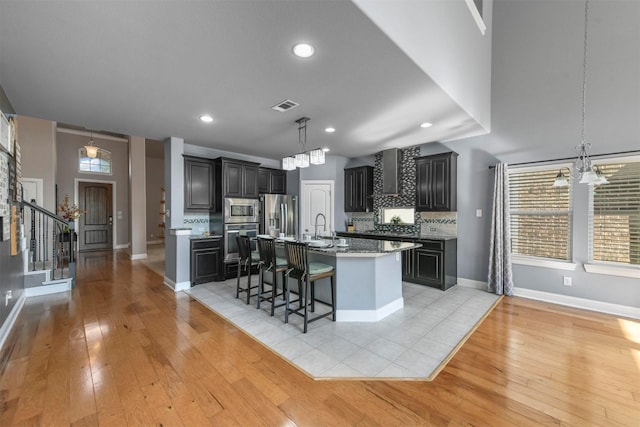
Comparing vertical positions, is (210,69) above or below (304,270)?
above

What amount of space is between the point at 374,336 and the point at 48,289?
201 inches

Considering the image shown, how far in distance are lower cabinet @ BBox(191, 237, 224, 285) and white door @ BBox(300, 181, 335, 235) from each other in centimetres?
204

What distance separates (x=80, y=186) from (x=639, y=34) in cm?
1266

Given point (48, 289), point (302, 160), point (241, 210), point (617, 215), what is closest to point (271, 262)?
point (302, 160)

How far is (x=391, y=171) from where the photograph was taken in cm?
533

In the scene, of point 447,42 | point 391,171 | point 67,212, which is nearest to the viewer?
point 447,42

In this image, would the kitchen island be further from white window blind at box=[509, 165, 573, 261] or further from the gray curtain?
white window blind at box=[509, 165, 573, 261]

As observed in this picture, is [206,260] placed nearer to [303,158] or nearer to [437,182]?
[303,158]

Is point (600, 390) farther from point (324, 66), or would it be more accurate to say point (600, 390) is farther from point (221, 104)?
point (221, 104)

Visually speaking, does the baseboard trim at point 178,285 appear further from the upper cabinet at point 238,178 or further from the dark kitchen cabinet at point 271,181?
the dark kitchen cabinet at point 271,181

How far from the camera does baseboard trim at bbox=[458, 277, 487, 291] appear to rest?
14.7 feet

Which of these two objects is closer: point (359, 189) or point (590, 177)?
point (590, 177)

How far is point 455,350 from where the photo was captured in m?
2.54

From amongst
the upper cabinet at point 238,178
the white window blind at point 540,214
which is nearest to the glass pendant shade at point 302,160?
the upper cabinet at point 238,178
